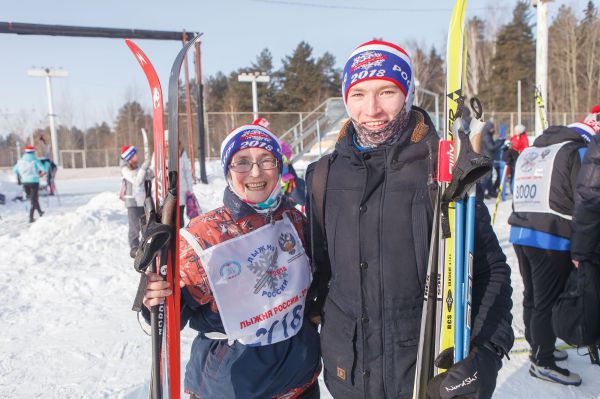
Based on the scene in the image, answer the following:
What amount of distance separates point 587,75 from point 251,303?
44531 millimetres

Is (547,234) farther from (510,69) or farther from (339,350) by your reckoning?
(510,69)

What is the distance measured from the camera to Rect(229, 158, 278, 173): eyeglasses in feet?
5.96

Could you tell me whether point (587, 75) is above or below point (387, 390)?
above

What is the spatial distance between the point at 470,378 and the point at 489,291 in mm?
302

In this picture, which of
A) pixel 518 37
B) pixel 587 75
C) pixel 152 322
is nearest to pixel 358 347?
pixel 152 322

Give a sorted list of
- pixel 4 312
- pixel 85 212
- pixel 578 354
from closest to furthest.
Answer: pixel 578 354 < pixel 4 312 < pixel 85 212

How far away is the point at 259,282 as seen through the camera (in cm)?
173

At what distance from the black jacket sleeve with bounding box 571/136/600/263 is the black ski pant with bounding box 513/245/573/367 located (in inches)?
12.9

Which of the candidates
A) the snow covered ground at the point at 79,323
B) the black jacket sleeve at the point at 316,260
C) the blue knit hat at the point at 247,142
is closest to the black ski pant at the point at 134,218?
the snow covered ground at the point at 79,323

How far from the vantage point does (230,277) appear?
1687 mm

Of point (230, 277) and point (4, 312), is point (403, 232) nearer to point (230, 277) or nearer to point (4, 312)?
point (230, 277)

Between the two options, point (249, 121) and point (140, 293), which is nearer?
point (140, 293)

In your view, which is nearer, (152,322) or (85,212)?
(152,322)

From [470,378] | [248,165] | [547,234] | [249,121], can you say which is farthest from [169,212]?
[249,121]
